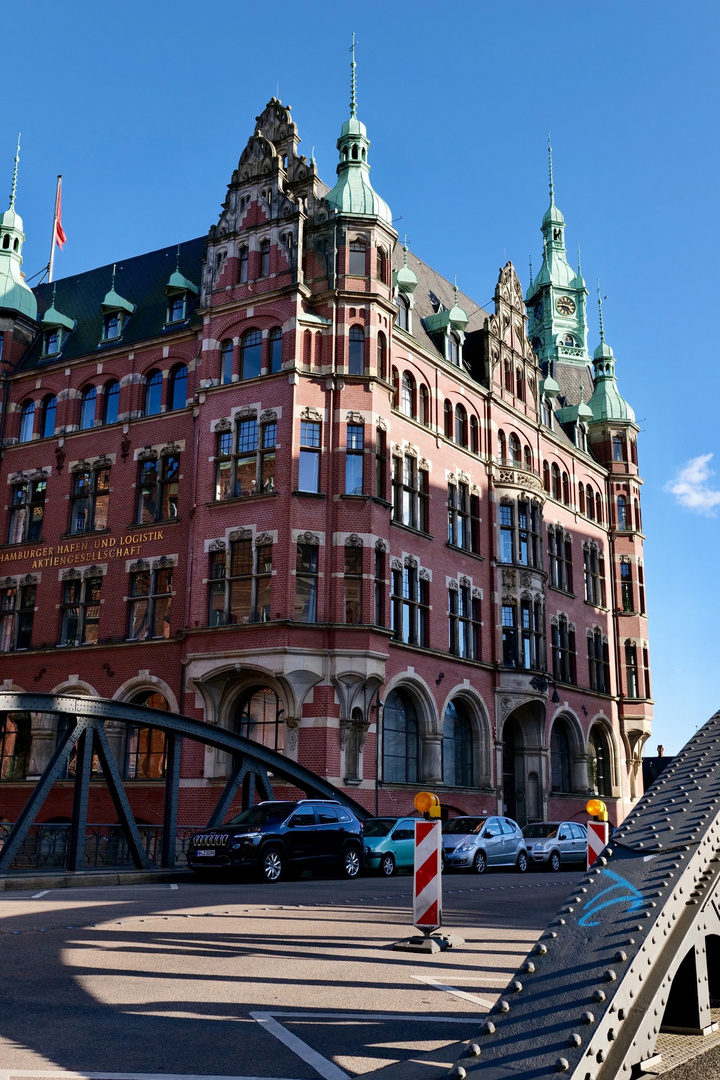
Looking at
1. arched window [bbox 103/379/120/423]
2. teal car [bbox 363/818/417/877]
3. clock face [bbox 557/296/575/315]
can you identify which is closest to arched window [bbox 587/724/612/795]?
teal car [bbox 363/818/417/877]

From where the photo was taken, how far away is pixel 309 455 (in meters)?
31.2

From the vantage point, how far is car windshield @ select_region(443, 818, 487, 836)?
84.1ft

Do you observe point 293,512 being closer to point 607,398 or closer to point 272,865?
point 272,865

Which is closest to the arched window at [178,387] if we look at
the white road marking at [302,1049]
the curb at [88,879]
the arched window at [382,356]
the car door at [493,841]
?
the arched window at [382,356]

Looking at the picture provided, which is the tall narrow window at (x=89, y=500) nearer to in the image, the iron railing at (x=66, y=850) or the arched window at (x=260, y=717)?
the arched window at (x=260, y=717)

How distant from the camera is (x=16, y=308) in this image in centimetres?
4109

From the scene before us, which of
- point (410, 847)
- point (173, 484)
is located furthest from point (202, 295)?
point (410, 847)

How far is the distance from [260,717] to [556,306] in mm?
42006

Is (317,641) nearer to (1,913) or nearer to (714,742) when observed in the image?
(1,913)

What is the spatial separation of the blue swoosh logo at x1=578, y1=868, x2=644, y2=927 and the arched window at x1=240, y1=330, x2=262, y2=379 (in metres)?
29.7

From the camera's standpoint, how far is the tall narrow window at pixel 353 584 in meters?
30.0

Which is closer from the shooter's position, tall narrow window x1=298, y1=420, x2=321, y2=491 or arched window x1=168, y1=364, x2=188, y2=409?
tall narrow window x1=298, y1=420, x2=321, y2=491

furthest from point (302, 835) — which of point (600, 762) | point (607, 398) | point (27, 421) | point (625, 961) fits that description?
point (607, 398)

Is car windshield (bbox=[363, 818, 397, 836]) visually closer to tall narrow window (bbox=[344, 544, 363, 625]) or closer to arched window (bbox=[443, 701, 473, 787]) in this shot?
tall narrow window (bbox=[344, 544, 363, 625])
